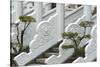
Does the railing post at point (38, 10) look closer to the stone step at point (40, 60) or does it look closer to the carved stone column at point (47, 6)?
the carved stone column at point (47, 6)

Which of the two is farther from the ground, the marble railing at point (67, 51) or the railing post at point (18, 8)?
the railing post at point (18, 8)

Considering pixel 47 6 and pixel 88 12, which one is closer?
pixel 47 6

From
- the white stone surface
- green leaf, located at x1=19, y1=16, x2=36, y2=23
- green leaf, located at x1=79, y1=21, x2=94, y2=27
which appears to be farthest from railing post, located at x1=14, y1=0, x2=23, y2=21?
green leaf, located at x1=79, y1=21, x2=94, y2=27

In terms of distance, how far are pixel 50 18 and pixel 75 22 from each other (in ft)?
0.63

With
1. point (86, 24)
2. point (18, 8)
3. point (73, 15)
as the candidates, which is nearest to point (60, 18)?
point (73, 15)

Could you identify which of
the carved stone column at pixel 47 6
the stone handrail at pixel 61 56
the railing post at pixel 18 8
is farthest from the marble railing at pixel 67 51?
the railing post at pixel 18 8

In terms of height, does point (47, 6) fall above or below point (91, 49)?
above

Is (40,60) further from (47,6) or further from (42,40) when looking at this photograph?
(47,6)

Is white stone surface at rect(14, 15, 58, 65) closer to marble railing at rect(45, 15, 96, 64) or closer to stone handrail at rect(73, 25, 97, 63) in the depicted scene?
marble railing at rect(45, 15, 96, 64)

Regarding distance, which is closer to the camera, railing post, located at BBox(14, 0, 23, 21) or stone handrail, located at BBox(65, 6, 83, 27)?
railing post, located at BBox(14, 0, 23, 21)

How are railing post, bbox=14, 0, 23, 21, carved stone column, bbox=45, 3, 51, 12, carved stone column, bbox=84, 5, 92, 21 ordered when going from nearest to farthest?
railing post, bbox=14, 0, 23, 21 < carved stone column, bbox=45, 3, 51, 12 < carved stone column, bbox=84, 5, 92, 21
